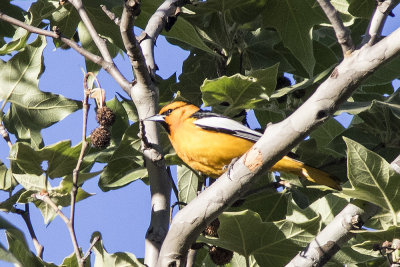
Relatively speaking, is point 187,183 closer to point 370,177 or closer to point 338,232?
point 338,232

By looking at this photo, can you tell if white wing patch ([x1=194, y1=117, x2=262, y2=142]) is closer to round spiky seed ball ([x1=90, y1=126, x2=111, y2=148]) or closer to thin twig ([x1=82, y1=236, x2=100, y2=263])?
round spiky seed ball ([x1=90, y1=126, x2=111, y2=148])

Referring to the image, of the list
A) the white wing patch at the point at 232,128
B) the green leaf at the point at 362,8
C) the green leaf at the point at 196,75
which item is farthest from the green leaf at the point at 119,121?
the green leaf at the point at 362,8

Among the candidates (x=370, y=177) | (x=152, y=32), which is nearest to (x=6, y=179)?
(x=152, y=32)

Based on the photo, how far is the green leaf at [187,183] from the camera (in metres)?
3.38

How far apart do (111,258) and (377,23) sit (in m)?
1.35

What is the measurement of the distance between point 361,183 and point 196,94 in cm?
157

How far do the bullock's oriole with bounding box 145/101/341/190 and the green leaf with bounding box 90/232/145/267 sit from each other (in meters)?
0.85

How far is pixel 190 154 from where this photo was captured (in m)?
3.43

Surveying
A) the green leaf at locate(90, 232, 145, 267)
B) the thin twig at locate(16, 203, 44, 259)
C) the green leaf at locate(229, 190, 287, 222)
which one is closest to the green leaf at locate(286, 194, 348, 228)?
the green leaf at locate(229, 190, 287, 222)

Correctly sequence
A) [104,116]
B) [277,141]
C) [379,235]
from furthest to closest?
[104,116], [379,235], [277,141]

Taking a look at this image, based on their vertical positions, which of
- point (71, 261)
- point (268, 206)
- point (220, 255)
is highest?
point (71, 261)

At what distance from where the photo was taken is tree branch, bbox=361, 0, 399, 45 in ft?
7.16

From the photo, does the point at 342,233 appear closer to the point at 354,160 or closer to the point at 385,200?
the point at 385,200

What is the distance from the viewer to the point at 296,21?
134 inches
